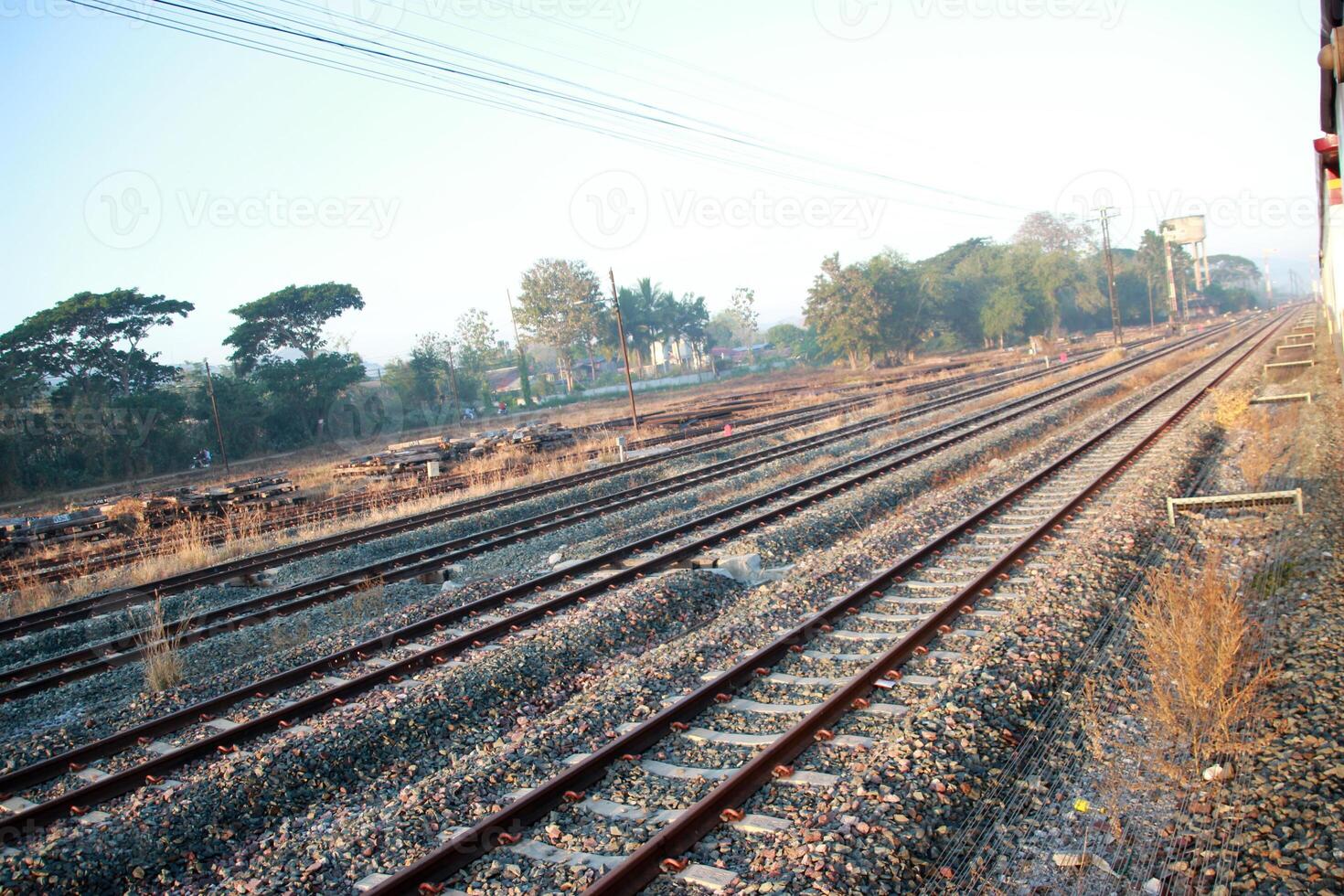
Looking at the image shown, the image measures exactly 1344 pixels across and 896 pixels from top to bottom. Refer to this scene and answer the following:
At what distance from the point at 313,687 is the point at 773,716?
14.2 feet

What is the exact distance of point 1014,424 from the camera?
70.9 ft

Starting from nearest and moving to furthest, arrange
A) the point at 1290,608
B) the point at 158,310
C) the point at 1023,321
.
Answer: the point at 1290,608 < the point at 158,310 < the point at 1023,321

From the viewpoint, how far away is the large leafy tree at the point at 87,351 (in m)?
39.2

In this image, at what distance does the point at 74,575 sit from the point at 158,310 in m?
35.8

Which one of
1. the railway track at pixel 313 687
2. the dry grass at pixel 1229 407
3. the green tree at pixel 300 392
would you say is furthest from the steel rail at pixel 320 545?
the green tree at pixel 300 392

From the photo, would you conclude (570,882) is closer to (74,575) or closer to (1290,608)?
(1290,608)

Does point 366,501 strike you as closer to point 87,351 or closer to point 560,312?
point 87,351

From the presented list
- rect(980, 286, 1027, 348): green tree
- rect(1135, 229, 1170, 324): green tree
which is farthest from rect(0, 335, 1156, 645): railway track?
rect(1135, 229, 1170, 324): green tree

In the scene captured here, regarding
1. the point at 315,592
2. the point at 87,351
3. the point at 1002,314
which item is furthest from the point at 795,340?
the point at 315,592

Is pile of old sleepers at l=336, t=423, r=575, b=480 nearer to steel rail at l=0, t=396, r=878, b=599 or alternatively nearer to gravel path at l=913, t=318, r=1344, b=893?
steel rail at l=0, t=396, r=878, b=599

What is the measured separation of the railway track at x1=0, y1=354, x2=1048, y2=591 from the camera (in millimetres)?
16172

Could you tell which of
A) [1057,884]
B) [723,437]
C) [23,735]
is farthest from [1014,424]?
[23,735]

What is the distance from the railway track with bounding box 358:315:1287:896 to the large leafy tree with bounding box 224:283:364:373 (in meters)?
48.7

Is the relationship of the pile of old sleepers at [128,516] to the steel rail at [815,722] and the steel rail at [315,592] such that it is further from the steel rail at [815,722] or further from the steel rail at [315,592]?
the steel rail at [815,722]
